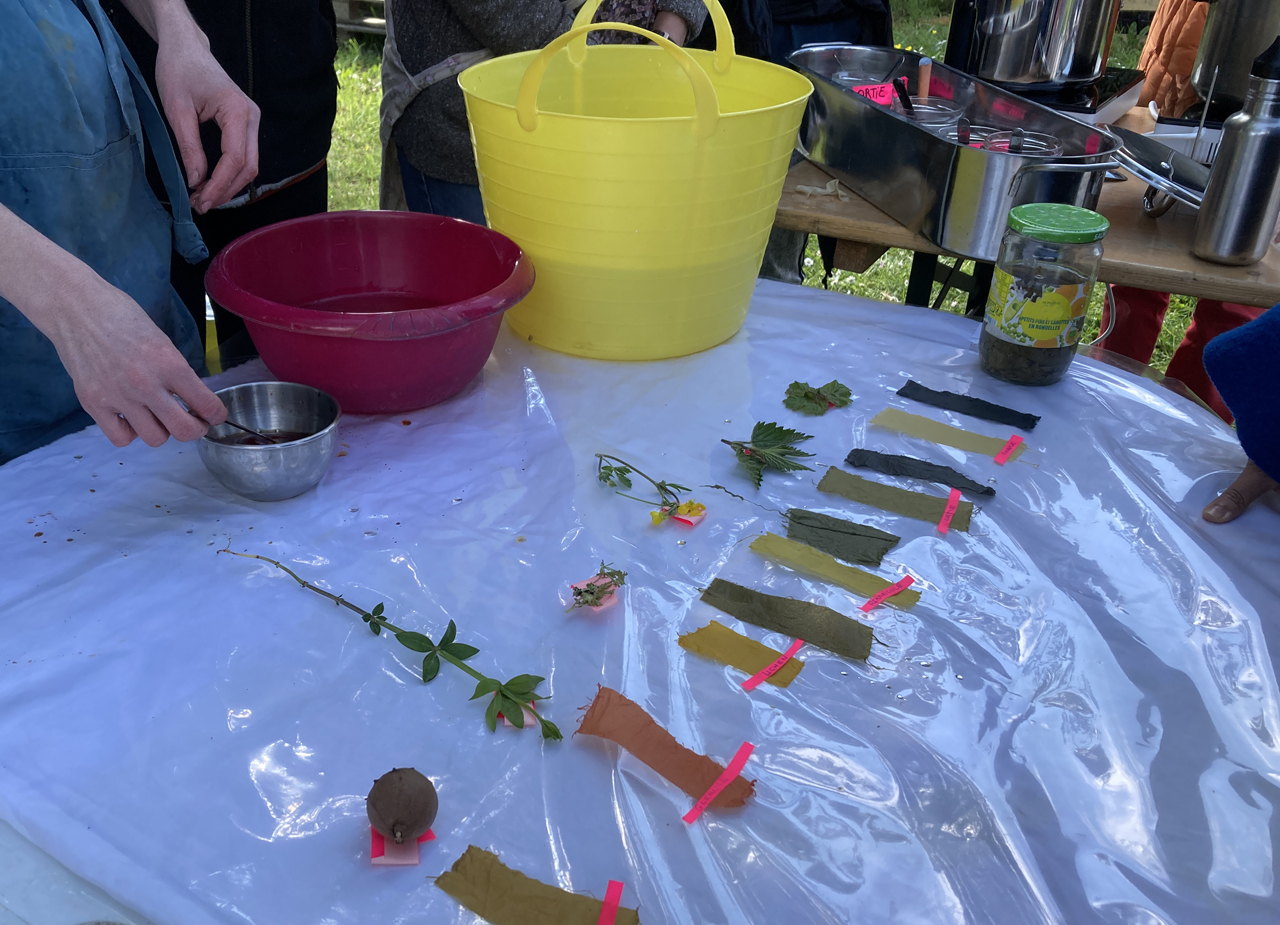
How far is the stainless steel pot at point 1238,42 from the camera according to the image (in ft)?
5.67

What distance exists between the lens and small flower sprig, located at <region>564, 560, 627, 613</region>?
2.58 feet

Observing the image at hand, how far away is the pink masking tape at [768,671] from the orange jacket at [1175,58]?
1.97 m

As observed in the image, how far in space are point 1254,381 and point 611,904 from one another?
2.73 feet

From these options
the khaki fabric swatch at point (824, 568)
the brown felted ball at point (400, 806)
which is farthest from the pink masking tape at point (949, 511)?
the brown felted ball at point (400, 806)

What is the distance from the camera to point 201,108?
3.42 ft

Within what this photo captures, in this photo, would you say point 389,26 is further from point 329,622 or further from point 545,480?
point 329,622

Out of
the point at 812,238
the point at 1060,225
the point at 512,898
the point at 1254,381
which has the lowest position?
the point at 812,238

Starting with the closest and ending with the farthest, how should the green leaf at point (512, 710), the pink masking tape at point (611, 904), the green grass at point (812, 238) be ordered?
the pink masking tape at point (611, 904), the green leaf at point (512, 710), the green grass at point (812, 238)

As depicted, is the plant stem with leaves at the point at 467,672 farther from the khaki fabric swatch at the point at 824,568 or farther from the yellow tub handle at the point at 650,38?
the yellow tub handle at the point at 650,38

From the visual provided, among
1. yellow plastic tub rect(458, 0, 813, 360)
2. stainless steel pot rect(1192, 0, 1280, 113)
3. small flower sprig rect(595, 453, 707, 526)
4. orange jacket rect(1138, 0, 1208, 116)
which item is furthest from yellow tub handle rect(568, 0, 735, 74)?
orange jacket rect(1138, 0, 1208, 116)

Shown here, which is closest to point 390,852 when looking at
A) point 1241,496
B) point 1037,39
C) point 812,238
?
point 1241,496

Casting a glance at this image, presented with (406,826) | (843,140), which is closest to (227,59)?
(843,140)

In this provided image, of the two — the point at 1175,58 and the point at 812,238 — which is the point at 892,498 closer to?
the point at 1175,58

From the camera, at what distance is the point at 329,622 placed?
0.76 meters
